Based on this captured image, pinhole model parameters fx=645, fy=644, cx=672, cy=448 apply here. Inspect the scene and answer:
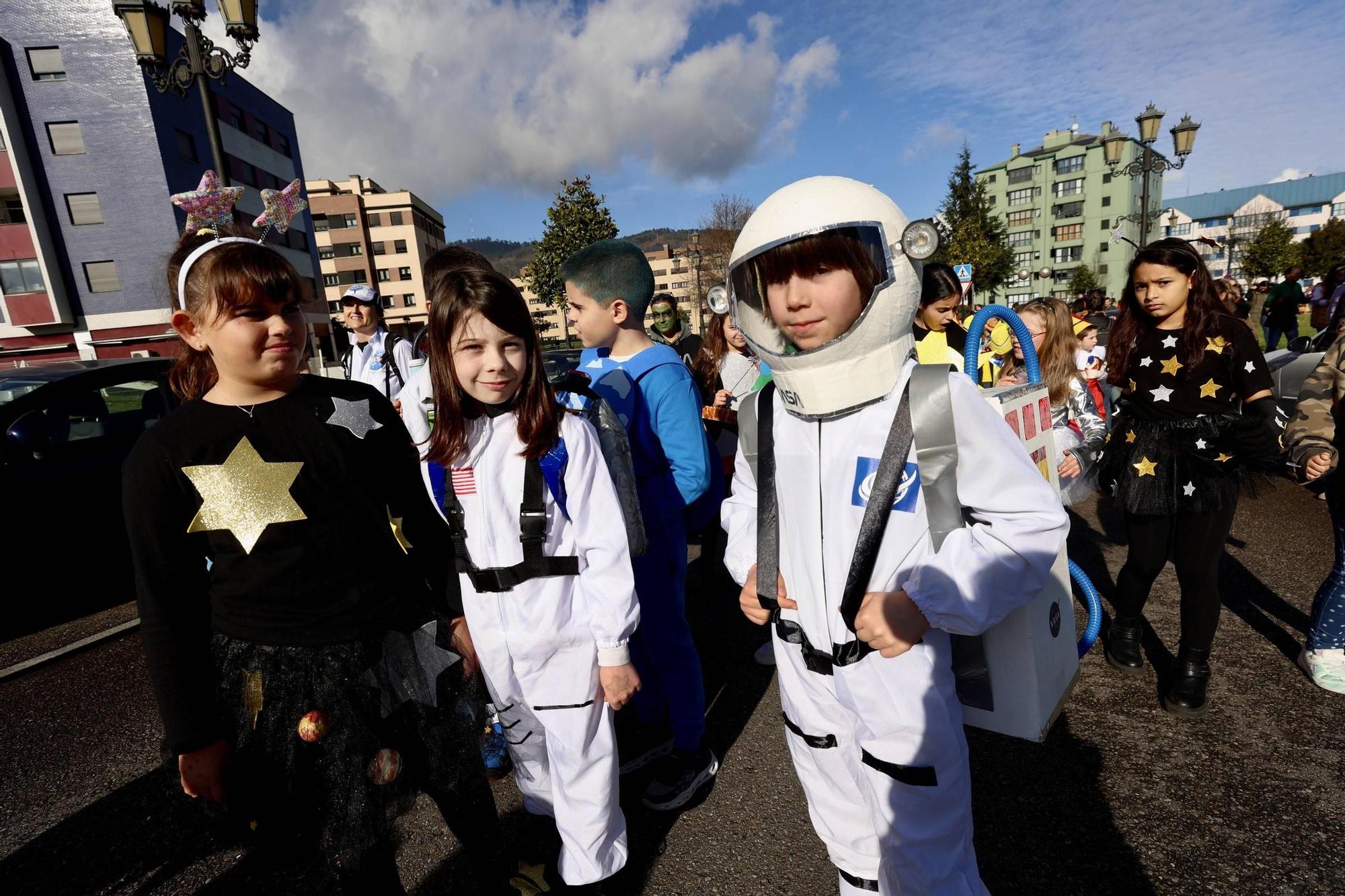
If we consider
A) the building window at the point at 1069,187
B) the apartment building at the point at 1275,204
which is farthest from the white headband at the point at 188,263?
the apartment building at the point at 1275,204

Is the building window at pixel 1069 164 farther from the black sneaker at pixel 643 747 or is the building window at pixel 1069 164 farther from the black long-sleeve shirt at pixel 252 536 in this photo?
the black long-sleeve shirt at pixel 252 536

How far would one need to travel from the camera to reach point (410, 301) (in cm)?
6059

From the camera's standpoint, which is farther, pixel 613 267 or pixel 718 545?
pixel 718 545

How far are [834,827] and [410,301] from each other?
215 feet

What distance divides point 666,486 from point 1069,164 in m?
79.0

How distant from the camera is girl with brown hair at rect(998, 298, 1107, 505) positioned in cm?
269

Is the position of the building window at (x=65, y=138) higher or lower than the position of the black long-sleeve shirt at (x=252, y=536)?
higher

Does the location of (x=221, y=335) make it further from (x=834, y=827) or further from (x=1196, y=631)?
(x=1196, y=631)

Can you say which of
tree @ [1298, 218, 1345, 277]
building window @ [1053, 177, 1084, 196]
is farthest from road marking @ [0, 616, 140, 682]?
building window @ [1053, 177, 1084, 196]

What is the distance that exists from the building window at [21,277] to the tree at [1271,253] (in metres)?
58.4

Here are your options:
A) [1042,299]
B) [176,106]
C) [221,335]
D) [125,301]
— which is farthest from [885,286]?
[176,106]

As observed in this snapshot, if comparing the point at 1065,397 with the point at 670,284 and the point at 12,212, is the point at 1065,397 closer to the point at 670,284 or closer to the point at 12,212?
the point at 12,212

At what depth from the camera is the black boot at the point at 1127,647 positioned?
314 centimetres

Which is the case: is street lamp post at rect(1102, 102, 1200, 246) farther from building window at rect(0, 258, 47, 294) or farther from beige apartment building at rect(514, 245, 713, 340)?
beige apartment building at rect(514, 245, 713, 340)
